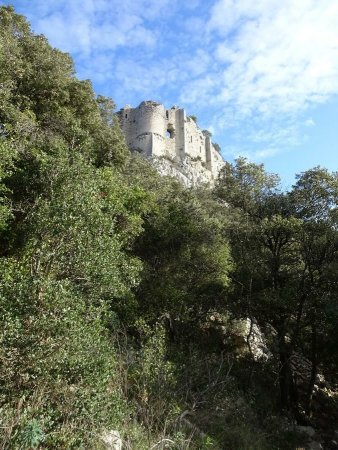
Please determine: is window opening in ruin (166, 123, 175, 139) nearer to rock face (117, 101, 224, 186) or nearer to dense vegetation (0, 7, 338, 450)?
rock face (117, 101, 224, 186)

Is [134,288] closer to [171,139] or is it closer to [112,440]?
[112,440]

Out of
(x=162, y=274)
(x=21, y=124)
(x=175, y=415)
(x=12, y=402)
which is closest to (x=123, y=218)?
(x=162, y=274)

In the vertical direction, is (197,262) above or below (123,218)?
below

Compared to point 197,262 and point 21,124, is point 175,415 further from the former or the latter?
point 21,124

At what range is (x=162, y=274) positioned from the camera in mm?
13305

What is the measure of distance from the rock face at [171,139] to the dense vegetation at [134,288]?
2965 cm

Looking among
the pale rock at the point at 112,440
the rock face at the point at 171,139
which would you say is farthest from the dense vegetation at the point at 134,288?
the rock face at the point at 171,139

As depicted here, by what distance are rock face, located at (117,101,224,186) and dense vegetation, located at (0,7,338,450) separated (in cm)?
2965

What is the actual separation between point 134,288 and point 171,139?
4459 cm

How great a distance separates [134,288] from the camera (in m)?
12.4

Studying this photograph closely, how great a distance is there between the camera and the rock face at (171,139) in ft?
162

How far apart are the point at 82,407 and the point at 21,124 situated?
29.7 ft

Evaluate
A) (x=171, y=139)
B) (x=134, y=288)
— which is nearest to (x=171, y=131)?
(x=171, y=139)

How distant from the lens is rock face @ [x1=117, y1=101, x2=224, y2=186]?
49250 millimetres
